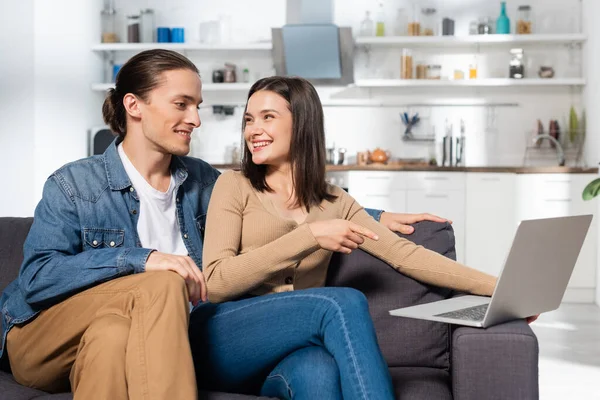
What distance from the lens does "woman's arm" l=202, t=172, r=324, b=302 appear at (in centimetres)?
212

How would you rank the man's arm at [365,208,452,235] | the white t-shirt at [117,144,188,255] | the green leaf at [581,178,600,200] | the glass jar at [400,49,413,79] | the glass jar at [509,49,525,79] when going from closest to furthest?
the white t-shirt at [117,144,188,255] < the man's arm at [365,208,452,235] < the green leaf at [581,178,600,200] < the glass jar at [509,49,525,79] < the glass jar at [400,49,413,79]

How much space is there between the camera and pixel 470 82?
22.2 ft

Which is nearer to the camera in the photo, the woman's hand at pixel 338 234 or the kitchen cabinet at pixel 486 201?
the woman's hand at pixel 338 234

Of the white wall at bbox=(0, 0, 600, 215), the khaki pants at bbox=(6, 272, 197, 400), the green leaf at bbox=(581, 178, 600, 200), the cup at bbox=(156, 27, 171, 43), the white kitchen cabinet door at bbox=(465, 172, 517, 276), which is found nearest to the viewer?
the khaki pants at bbox=(6, 272, 197, 400)

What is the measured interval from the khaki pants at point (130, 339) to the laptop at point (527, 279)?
488 millimetres

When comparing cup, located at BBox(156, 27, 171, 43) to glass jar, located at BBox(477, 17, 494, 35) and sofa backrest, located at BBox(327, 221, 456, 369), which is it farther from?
sofa backrest, located at BBox(327, 221, 456, 369)

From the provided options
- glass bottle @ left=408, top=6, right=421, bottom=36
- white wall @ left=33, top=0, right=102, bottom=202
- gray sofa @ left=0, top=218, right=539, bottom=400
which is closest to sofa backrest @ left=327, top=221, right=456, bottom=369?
gray sofa @ left=0, top=218, right=539, bottom=400

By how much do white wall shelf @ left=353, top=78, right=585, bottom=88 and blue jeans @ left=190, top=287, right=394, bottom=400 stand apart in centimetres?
489

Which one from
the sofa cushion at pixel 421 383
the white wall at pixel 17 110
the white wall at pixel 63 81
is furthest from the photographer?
the white wall at pixel 63 81

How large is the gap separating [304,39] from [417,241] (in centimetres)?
455

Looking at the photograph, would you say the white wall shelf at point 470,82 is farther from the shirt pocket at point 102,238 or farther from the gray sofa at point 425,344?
the shirt pocket at point 102,238

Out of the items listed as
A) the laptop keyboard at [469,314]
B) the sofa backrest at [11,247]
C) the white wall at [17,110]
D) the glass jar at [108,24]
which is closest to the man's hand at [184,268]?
the laptop keyboard at [469,314]

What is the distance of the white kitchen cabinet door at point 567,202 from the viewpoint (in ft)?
20.4

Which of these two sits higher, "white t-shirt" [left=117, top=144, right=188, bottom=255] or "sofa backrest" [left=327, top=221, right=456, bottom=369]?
"white t-shirt" [left=117, top=144, right=188, bottom=255]
